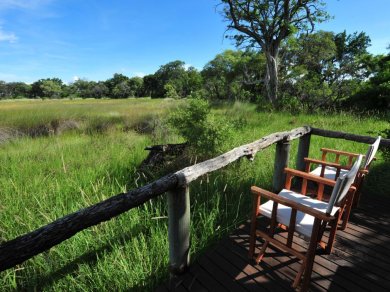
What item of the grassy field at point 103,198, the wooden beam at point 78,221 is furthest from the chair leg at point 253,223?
the wooden beam at point 78,221

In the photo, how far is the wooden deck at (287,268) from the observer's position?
1.97 m

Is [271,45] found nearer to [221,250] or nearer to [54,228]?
[221,250]

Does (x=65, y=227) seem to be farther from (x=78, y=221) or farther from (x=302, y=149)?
(x=302, y=149)

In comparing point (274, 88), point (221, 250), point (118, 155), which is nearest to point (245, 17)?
point (274, 88)

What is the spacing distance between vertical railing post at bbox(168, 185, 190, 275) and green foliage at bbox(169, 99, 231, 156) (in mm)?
3176

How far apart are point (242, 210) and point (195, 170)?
1.47 m

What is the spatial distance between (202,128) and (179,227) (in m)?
3.29

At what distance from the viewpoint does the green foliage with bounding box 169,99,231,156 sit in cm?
511

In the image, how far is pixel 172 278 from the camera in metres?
2.09

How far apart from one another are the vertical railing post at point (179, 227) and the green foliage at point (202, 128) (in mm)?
3176

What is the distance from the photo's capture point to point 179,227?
199 cm

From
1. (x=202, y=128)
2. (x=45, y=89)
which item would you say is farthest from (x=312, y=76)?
(x=45, y=89)

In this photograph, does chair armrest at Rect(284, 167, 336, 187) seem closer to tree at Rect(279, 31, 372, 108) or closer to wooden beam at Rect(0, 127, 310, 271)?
wooden beam at Rect(0, 127, 310, 271)

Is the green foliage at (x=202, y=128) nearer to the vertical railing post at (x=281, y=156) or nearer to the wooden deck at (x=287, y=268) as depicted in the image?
the vertical railing post at (x=281, y=156)
